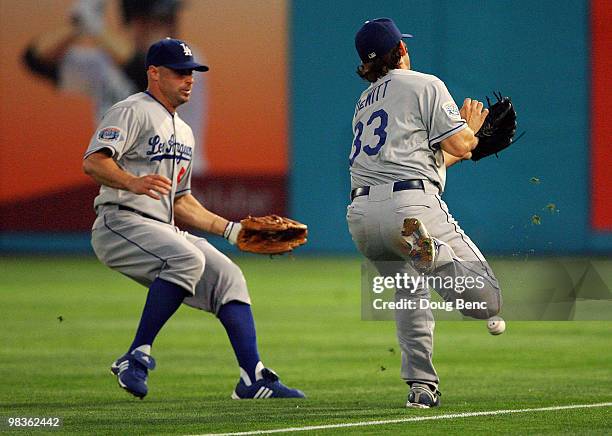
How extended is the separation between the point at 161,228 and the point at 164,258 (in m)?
0.22

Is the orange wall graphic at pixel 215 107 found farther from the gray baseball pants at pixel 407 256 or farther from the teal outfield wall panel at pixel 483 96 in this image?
the gray baseball pants at pixel 407 256

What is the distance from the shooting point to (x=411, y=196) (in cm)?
708

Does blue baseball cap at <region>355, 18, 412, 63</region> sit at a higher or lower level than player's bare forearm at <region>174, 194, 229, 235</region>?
higher

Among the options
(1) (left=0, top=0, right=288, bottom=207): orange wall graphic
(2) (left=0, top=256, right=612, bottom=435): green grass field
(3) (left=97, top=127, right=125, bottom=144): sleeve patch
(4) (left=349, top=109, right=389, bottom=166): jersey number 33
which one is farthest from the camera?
(1) (left=0, top=0, right=288, bottom=207): orange wall graphic

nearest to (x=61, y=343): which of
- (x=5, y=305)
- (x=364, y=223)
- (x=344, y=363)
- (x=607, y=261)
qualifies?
(x=344, y=363)

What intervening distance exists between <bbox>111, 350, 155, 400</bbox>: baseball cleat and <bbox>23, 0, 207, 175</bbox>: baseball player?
52.6ft

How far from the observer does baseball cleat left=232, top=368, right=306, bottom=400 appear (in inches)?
311

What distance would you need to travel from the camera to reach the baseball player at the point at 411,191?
705cm

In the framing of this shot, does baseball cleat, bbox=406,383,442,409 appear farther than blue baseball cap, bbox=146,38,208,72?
No

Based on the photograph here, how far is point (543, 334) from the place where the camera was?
41.2 ft

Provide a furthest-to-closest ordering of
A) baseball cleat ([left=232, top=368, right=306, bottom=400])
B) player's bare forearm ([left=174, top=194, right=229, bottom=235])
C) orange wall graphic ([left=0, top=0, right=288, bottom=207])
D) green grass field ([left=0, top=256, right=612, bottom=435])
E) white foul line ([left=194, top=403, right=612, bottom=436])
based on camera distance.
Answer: orange wall graphic ([left=0, top=0, right=288, bottom=207])
player's bare forearm ([left=174, top=194, right=229, bottom=235])
baseball cleat ([left=232, top=368, right=306, bottom=400])
green grass field ([left=0, top=256, right=612, bottom=435])
white foul line ([left=194, top=403, right=612, bottom=436])

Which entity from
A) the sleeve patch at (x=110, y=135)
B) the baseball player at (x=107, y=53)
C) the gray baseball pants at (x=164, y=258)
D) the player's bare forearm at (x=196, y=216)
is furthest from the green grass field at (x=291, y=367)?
Result: the baseball player at (x=107, y=53)

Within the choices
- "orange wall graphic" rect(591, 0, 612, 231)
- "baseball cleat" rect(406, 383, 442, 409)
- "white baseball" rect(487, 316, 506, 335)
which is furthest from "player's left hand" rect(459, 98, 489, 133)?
"orange wall graphic" rect(591, 0, 612, 231)

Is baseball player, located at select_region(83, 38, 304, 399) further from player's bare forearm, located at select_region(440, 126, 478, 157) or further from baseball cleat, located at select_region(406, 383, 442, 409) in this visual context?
player's bare forearm, located at select_region(440, 126, 478, 157)
